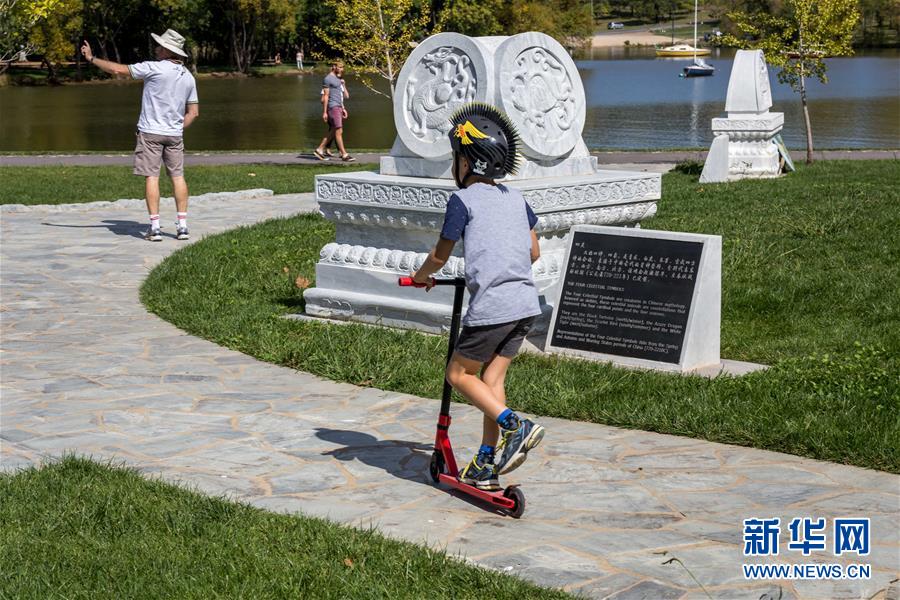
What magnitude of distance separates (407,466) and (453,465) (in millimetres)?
535

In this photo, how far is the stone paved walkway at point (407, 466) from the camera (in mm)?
4586

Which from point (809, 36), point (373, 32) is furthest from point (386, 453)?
Result: point (373, 32)

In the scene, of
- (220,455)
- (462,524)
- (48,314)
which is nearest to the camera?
(462,524)

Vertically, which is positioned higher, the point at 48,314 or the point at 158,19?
the point at 158,19

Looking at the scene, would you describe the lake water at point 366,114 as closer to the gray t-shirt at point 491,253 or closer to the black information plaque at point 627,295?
the black information plaque at point 627,295

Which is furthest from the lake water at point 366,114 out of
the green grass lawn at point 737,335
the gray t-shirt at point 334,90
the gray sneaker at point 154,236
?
the green grass lawn at point 737,335

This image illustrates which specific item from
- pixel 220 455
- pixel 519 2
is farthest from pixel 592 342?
pixel 519 2

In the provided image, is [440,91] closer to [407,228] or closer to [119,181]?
[407,228]

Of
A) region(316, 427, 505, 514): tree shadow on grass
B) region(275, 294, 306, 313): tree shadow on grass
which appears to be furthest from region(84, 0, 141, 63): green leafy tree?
region(316, 427, 505, 514): tree shadow on grass

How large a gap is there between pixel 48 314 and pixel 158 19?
81.5 m

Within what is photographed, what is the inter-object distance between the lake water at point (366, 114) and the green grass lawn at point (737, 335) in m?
17.4

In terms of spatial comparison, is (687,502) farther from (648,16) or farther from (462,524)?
(648,16)

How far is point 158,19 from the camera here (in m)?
86.6

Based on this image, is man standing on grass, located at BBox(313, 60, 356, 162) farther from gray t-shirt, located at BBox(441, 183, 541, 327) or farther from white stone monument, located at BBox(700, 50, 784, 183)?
gray t-shirt, located at BBox(441, 183, 541, 327)
